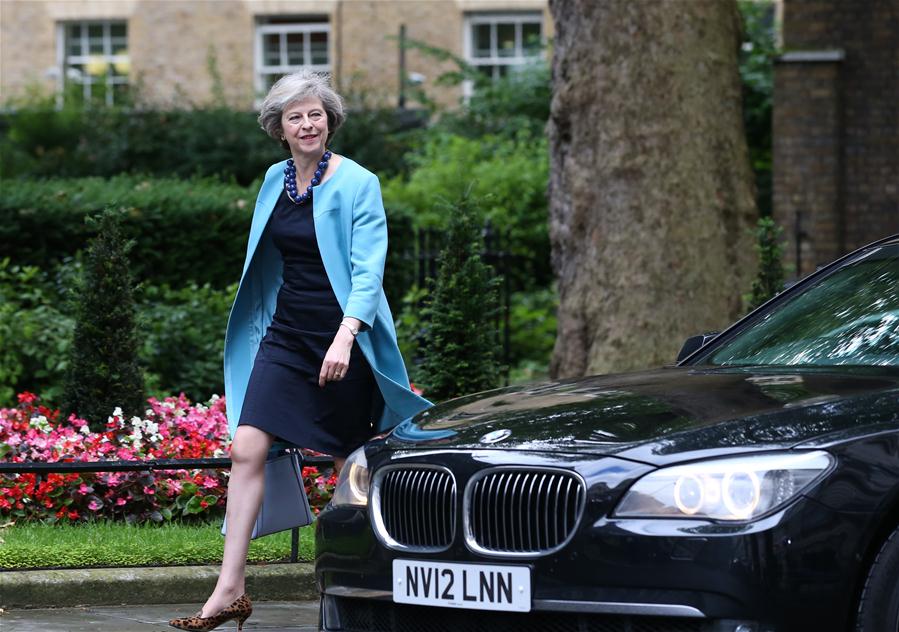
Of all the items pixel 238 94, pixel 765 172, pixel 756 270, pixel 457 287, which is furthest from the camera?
pixel 238 94

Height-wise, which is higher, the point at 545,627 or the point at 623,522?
the point at 623,522

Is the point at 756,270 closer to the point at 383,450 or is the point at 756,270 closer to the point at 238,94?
the point at 383,450

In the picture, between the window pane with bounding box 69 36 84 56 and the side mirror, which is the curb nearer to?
the side mirror

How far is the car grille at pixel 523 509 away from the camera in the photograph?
3947 mm

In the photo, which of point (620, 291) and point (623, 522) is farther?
point (620, 291)

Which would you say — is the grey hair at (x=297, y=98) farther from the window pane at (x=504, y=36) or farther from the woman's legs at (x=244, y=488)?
the window pane at (x=504, y=36)

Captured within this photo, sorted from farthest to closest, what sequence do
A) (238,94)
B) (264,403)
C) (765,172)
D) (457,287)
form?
(238,94)
(765,172)
(457,287)
(264,403)

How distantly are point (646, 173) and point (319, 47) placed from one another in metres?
19.4

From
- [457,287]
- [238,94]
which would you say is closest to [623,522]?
[457,287]

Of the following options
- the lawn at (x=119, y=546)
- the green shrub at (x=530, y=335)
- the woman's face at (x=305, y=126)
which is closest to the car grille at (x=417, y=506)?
the woman's face at (x=305, y=126)

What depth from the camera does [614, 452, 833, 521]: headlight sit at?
3.76m

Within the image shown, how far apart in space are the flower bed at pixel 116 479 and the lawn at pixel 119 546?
0.15 m

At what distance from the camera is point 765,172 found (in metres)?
19.7

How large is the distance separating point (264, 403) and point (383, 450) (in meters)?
0.86
